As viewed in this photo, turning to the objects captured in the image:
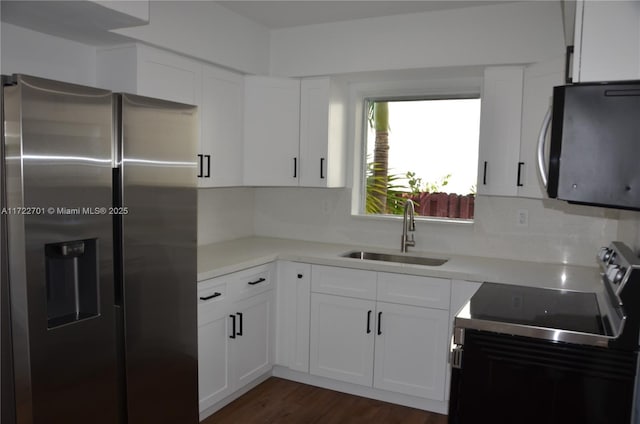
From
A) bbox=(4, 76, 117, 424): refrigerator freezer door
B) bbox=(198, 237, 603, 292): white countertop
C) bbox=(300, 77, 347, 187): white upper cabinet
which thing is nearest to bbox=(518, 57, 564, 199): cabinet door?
bbox=(198, 237, 603, 292): white countertop

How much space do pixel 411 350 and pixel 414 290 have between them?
0.36 m

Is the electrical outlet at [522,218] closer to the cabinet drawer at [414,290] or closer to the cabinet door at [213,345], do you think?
the cabinet drawer at [414,290]

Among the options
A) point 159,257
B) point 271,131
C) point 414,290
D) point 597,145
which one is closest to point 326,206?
point 271,131

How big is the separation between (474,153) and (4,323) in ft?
9.52

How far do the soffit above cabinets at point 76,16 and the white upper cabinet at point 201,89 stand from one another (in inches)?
8.0

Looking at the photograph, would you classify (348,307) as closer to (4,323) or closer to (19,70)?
(4,323)

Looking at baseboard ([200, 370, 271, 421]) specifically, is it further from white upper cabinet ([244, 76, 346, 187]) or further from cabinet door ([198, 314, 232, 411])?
white upper cabinet ([244, 76, 346, 187])

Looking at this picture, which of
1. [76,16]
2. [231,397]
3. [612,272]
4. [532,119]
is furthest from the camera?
[231,397]

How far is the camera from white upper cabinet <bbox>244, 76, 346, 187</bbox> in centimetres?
347

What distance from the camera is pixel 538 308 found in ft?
6.61

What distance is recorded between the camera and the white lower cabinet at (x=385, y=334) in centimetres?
295

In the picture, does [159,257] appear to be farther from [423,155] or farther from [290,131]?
[423,155]

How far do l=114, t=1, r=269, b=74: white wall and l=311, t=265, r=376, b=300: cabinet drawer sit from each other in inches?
55.2

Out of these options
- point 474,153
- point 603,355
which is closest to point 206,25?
point 474,153
